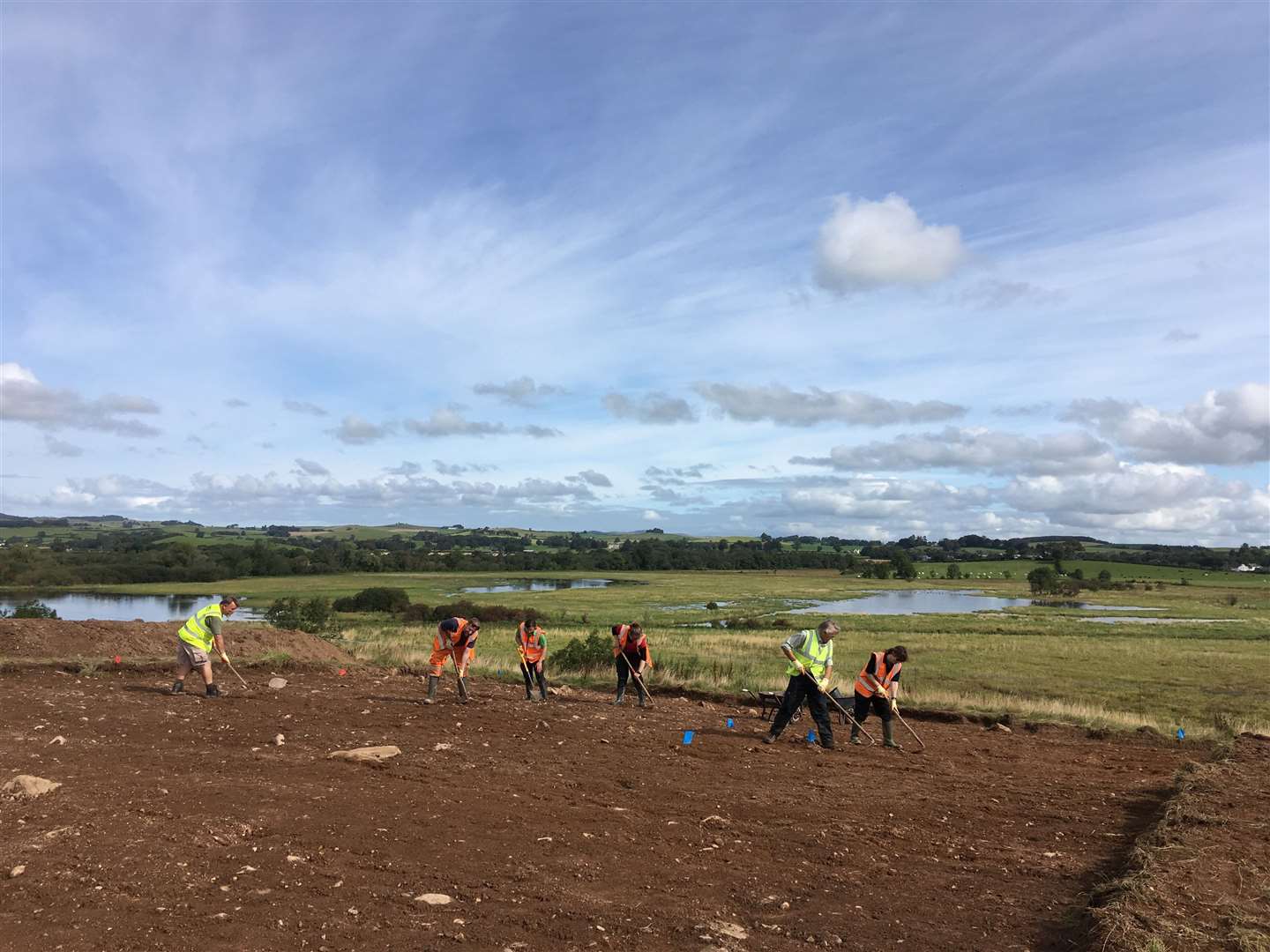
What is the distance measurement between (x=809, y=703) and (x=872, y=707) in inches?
58.1

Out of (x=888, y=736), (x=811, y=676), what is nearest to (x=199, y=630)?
(x=811, y=676)

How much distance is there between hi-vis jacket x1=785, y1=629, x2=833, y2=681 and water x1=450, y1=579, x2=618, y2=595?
7747 centimetres

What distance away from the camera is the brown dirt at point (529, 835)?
5656 mm

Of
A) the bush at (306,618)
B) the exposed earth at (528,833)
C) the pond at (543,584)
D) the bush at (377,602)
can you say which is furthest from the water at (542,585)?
the exposed earth at (528,833)

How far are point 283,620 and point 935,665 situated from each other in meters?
25.8

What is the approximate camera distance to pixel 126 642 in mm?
21703

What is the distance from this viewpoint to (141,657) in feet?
61.9

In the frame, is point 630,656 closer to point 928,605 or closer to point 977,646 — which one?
point 977,646

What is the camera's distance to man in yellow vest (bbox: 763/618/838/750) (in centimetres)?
1198

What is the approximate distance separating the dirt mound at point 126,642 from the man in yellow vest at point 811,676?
11.2 m

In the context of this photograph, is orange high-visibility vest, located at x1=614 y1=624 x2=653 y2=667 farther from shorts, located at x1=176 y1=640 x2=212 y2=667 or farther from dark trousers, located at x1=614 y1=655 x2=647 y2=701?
shorts, located at x1=176 y1=640 x2=212 y2=667

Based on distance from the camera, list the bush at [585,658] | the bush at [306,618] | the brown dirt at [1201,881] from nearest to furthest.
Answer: the brown dirt at [1201,881]
the bush at [585,658]
the bush at [306,618]

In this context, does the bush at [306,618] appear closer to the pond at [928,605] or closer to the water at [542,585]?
the pond at [928,605]

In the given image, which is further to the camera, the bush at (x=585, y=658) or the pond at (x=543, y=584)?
the pond at (x=543, y=584)
